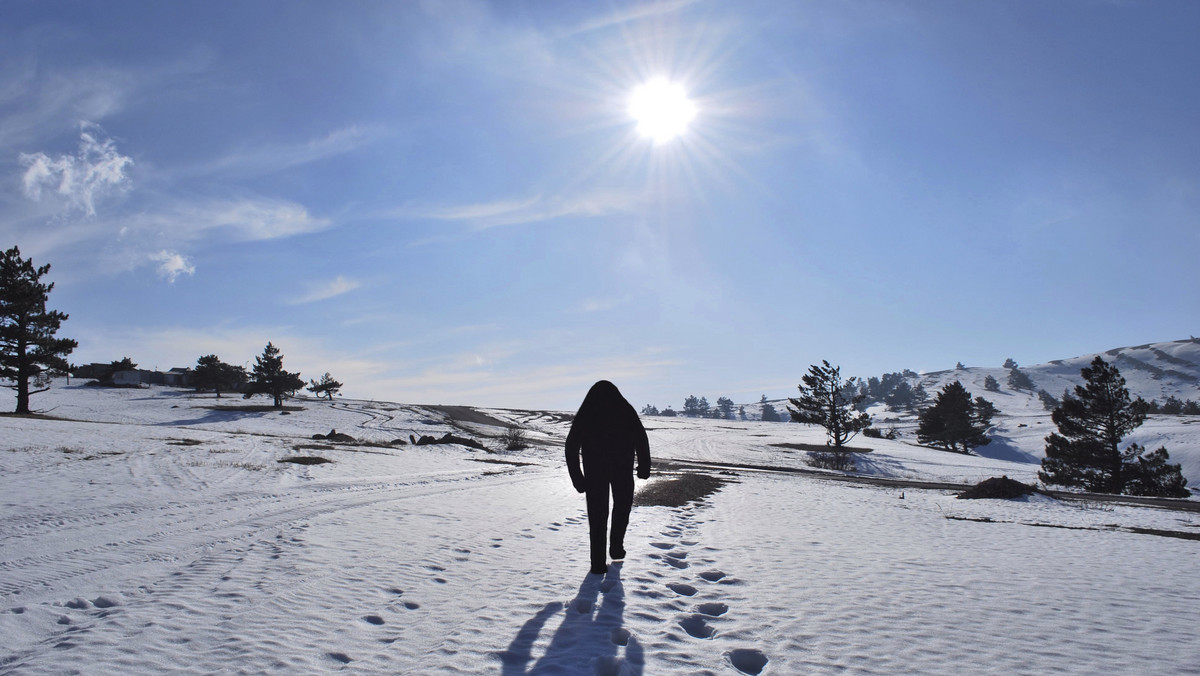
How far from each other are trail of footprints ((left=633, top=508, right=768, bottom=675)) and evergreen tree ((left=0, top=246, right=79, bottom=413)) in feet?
167

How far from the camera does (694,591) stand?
5.76m

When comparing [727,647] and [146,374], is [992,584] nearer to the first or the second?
[727,647]

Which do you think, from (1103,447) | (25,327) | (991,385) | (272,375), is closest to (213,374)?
(272,375)

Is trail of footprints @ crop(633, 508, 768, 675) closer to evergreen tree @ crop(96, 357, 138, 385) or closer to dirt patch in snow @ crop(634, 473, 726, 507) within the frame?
dirt patch in snow @ crop(634, 473, 726, 507)

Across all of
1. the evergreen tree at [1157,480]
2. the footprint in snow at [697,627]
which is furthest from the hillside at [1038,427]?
the footprint in snow at [697,627]

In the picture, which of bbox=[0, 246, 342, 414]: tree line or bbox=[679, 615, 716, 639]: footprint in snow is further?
bbox=[0, 246, 342, 414]: tree line

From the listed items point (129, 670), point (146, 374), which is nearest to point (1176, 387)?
point (129, 670)

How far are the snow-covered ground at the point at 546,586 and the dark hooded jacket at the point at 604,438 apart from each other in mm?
1263

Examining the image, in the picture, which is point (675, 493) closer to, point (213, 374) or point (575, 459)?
point (575, 459)

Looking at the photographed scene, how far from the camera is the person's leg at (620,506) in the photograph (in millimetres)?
6590

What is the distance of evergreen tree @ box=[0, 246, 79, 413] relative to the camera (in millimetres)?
36500

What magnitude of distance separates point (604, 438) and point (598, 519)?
1.04m

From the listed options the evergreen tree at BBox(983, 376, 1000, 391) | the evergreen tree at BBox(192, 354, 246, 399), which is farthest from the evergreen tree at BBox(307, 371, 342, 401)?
the evergreen tree at BBox(983, 376, 1000, 391)

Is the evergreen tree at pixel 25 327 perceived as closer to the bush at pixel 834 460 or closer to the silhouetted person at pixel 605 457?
the silhouetted person at pixel 605 457
